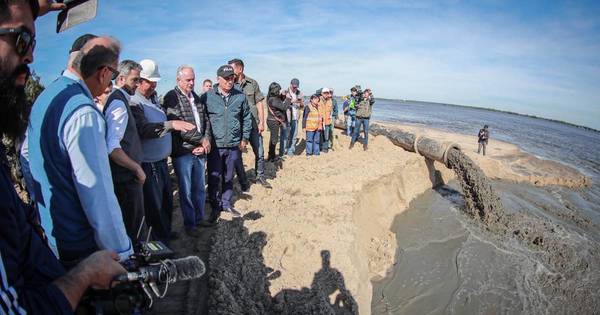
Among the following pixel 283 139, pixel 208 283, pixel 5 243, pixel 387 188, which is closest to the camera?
pixel 5 243

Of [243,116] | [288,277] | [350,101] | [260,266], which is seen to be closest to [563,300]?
[288,277]

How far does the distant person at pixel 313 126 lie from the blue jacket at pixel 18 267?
704cm

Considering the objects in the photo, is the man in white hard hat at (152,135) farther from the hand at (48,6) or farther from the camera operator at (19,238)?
the camera operator at (19,238)

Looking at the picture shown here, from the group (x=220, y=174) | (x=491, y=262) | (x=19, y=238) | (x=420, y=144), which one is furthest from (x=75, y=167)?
(x=420, y=144)

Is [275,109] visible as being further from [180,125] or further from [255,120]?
[180,125]

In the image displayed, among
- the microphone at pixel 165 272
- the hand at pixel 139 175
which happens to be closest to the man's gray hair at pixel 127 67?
the hand at pixel 139 175

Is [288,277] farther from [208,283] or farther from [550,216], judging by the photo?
[550,216]

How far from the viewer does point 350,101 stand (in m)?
10.5

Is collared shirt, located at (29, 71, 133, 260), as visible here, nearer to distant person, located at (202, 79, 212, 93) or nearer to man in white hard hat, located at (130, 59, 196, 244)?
man in white hard hat, located at (130, 59, 196, 244)

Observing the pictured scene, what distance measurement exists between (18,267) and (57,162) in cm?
55

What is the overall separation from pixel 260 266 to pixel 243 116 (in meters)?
1.96

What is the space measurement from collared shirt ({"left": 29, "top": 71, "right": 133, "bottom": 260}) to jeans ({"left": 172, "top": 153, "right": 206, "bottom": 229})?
2.05 metres

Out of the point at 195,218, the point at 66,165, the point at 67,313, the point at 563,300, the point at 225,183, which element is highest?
→ the point at 66,165

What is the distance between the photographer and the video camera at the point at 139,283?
109 cm
